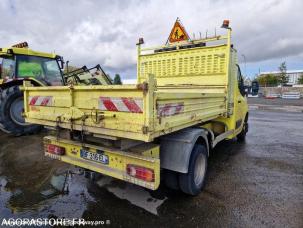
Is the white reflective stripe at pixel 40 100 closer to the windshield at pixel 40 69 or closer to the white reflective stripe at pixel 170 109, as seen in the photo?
the white reflective stripe at pixel 170 109

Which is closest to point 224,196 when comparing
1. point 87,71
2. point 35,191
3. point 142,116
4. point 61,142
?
point 142,116

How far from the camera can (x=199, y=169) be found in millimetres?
3502

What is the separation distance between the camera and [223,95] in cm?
450

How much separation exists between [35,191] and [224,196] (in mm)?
2955

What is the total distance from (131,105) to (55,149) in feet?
6.08

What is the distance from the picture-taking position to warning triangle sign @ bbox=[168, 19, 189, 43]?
17.1ft

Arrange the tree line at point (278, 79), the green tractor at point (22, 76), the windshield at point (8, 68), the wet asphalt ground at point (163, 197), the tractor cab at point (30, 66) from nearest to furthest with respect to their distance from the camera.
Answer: the wet asphalt ground at point (163, 197) < the green tractor at point (22, 76) < the tractor cab at point (30, 66) < the windshield at point (8, 68) < the tree line at point (278, 79)

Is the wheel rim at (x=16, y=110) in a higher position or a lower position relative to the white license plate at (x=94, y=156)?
higher

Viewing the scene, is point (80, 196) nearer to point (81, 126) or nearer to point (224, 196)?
point (81, 126)

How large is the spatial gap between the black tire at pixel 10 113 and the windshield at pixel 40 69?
69cm

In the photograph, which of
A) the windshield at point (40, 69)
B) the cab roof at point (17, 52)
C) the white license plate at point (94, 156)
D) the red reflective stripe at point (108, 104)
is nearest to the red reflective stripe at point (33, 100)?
the white license plate at point (94, 156)

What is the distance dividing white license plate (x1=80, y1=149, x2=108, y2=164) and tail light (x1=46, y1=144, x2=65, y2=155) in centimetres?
43

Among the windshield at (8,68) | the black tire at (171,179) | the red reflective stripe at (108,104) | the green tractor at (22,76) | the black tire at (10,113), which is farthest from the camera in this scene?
the windshield at (8,68)

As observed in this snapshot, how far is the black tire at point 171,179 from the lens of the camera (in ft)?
10.5
